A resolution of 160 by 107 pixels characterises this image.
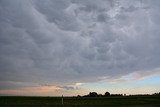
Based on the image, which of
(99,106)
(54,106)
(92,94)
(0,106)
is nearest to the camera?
(0,106)

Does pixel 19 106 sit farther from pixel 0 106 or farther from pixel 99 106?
pixel 99 106

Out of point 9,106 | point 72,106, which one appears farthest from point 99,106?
point 9,106

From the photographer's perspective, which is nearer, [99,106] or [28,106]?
[28,106]

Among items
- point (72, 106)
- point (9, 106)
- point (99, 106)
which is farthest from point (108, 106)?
point (9, 106)

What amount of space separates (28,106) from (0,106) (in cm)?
460

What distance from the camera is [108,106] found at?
50562 mm

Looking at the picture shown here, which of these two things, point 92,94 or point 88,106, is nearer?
point 88,106

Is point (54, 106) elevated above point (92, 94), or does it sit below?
below

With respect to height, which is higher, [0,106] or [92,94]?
[92,94]

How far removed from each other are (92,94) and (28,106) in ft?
357

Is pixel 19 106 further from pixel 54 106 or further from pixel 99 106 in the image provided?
pixel 99 106

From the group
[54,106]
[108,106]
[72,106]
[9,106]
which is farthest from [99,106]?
[9,106]

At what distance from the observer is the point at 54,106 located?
46219 mm

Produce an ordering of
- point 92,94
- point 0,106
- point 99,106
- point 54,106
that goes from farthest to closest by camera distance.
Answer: point 92,94, point 99,106, point 54,106, point 0,106
